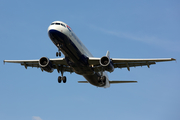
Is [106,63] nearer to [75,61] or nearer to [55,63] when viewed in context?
[75,61]

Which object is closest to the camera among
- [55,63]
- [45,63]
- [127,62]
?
[45,63]

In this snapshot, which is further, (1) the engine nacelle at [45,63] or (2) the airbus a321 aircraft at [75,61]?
(1) the engine nacelle at [45,63]

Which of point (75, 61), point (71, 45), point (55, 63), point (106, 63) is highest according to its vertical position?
point (71, 45)

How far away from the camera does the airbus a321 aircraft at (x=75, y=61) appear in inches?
1267

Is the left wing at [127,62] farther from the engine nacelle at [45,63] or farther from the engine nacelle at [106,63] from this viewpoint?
the engine nacelle at [45,63]

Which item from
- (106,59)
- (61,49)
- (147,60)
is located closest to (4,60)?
(61,49)

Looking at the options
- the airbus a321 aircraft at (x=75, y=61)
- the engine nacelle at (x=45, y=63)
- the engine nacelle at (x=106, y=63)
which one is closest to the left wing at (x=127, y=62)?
the airbus a321 aircraft at (x=75, y=61)

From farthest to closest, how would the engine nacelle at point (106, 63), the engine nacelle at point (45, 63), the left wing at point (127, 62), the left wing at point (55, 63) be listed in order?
the left wing at point (55, 63)
the engine nacelle at point (45, 63)
the left wing at point (127, 62)
the engine nacelle at point (106, 63)

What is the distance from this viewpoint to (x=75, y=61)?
115ft

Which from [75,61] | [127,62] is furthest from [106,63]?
[75,61]

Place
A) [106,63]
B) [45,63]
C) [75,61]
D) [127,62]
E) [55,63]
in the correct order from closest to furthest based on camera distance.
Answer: [75,61], [106,63], [45,63], [127,62], [55,63]

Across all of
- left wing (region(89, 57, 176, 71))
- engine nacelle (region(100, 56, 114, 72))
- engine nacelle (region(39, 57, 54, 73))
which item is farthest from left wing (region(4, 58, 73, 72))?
engine nacelle (region(100, 56, 114, 72))

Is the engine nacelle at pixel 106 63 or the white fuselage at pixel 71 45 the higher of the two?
the white fuselage at pixel 71 45

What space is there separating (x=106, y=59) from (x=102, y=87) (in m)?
10.5
